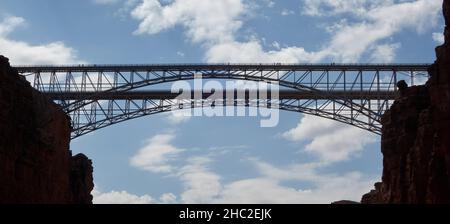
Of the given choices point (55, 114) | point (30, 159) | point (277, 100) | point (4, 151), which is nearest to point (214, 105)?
point (277, 100)

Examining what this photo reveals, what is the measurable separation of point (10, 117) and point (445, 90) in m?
22.1

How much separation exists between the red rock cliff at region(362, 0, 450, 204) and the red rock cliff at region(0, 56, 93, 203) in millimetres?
20063

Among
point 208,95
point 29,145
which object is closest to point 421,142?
point 29,145

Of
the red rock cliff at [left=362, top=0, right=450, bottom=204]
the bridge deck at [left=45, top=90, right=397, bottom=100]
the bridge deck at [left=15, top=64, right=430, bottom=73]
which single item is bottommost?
the red rock cliff at [left=362, top=0, right=450, bottom=204]

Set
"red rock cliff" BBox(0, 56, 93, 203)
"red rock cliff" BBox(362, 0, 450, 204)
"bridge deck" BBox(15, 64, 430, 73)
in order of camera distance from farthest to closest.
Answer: "bridge deck" BBox(15, 64, 430, 73) → "red rock cliff" BBox(0, 56, 93, 203) → "red rock cliff" BBox(362, 0, 450, 204)

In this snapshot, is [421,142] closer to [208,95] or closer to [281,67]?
[281,67]

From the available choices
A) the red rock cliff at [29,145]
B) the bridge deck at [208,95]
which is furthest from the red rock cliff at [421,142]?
the red rock cliff at [29,145]

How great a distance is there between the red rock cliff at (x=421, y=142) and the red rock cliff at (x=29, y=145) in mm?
20063

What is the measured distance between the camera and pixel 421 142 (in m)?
36.6

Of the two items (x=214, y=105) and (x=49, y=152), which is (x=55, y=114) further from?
(x=214, y=105)

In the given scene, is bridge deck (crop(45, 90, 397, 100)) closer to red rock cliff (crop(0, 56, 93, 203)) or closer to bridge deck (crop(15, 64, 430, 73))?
bridge deck (crop(15, 64, 430, 73))

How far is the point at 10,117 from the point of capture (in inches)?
1558

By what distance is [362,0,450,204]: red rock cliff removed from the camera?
34062 mm

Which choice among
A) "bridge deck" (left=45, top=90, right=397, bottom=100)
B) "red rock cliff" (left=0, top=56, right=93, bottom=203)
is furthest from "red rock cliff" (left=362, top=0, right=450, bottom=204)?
"red rock cliff" (left=0, top=56, right=93, bottom=203)
